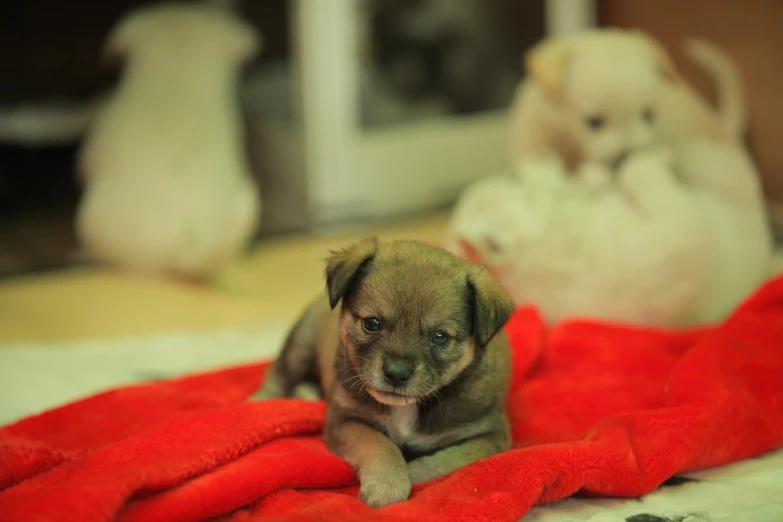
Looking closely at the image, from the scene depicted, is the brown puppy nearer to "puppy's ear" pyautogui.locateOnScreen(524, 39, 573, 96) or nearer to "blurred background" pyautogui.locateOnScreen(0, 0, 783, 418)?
"puppy's ear" pyautogui.locateOnScreen(524, 39, 573, 96)

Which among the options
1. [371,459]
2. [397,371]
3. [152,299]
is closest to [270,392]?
[371,459]

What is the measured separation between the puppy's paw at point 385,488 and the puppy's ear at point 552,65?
1.69 metres

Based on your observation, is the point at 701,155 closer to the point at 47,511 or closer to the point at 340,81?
the point at 340,81

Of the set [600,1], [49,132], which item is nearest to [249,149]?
[49,132]

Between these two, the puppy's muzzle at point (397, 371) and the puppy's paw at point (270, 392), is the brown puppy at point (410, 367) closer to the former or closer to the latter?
the puppy's muzzle at point (397, 371)

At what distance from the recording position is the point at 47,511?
1.49 m

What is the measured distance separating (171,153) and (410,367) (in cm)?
234

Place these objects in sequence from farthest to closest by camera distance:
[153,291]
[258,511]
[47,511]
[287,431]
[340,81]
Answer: [340,81], [153,291], [287,431], [258,511], [47,511]

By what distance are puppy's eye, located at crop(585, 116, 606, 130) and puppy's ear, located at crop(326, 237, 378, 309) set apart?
1.35 m

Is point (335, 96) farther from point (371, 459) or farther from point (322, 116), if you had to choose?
point (371, 459)

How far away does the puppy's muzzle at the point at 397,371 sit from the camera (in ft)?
5.60

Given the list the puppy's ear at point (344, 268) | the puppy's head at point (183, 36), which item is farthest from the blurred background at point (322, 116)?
the puppy's ear at point (344, 268)

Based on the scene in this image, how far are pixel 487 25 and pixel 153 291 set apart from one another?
7.75 feet

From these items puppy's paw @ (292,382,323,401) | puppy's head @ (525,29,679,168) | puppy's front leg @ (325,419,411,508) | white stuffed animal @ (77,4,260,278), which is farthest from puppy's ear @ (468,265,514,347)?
white stuffed animal @ (77,4,260,278)
